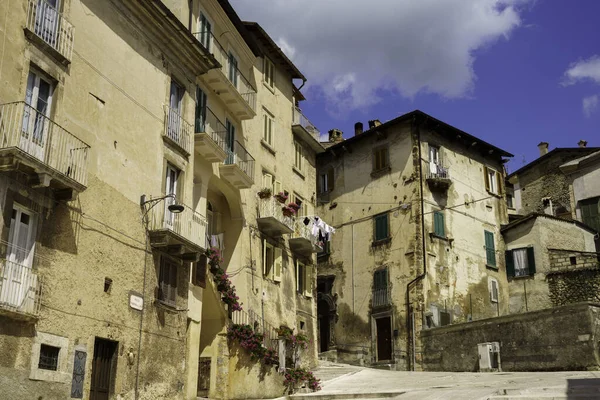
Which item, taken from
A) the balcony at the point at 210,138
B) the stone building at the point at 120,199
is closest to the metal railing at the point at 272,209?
the stone building at the point at 120,199

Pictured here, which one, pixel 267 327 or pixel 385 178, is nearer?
pixel 267 327

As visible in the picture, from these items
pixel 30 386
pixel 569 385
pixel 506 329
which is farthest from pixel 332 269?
pixel 30 386

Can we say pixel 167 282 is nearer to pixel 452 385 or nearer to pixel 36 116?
pixel 36 116

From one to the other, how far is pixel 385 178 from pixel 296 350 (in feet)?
47.4

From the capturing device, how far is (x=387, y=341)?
35.5m

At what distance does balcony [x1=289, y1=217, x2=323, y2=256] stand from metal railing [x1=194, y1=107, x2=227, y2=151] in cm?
680

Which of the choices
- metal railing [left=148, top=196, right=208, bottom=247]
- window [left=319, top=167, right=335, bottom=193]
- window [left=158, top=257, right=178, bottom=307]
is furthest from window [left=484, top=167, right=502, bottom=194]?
window [left=158, top=257, right=178, bottom=307]

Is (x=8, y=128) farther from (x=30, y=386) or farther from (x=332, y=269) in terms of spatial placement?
(x=332, y=269)

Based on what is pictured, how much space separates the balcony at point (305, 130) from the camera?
33.4m

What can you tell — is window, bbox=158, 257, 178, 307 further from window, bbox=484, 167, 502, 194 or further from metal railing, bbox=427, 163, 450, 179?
window, bbox=484, 167, 502, 194

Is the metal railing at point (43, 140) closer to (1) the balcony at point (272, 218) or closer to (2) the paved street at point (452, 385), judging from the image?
(2) the paved street at point (452, 385)

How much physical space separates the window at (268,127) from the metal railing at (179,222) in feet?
33.5

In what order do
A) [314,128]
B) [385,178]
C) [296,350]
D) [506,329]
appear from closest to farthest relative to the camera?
[296,350] < [506,329] < [314,128] < [385,178]

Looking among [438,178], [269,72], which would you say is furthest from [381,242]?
[269,72]
